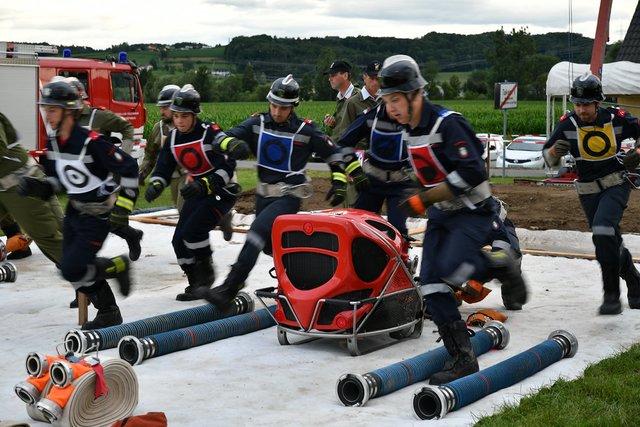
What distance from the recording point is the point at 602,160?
8.85 metres

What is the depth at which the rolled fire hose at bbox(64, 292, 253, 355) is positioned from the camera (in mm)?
7445

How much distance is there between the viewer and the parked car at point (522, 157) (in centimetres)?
3170

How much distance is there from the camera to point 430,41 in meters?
90.1

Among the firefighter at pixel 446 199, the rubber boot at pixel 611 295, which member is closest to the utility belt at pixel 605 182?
the rubber boot at pixel 611 295

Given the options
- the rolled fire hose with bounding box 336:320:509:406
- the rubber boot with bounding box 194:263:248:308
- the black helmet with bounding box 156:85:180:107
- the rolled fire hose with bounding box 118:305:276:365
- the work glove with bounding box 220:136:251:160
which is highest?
the black helmet with bounding box 156:85:180:107

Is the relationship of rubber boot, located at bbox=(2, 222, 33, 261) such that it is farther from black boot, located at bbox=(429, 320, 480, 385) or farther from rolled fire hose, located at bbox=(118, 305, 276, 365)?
black boot, located at bbox=(429, 320, 480, 385)

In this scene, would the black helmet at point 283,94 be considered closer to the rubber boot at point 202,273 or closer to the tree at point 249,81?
the rubber boot at point 202,273

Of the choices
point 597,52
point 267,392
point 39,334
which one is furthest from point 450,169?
point 597,52

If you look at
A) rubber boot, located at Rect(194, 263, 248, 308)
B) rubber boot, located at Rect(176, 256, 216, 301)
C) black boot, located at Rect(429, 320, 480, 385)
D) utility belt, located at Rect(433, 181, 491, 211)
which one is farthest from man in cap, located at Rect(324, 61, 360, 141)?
black boot, located at Rect(429, 320, 480, 385)

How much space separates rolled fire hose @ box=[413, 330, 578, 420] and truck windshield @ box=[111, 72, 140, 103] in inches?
707

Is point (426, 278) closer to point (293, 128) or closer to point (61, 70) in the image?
point (293, 128)

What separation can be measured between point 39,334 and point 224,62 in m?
93.9

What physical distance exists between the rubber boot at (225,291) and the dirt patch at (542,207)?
6.54 meters

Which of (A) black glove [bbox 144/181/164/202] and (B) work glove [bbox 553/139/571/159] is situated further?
(A) black glove [bbox 144/181/164/202]
